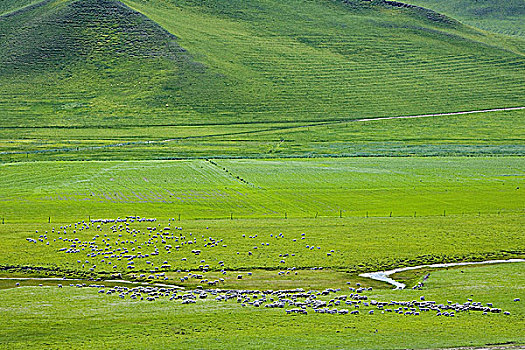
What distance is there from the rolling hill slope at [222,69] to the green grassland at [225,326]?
103 metres

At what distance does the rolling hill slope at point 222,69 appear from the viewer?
144 m

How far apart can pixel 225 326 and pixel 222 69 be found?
135 metres

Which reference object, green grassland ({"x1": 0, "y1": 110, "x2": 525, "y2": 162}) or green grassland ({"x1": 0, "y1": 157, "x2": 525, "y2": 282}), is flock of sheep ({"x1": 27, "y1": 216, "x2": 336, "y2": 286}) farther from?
green grassland ({"x1": 0, "y1": 110, "x2": 525, "y2": 162})

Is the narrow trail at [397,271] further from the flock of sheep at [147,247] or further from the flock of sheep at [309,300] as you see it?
the flock of sheep at [147,247]

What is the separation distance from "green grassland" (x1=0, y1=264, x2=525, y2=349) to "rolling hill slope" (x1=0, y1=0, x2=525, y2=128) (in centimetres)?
10293

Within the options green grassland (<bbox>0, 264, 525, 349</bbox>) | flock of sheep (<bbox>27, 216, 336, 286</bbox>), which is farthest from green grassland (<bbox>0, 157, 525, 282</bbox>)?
green grassland (<bbox>0, 264, 525, 349</bbox>)

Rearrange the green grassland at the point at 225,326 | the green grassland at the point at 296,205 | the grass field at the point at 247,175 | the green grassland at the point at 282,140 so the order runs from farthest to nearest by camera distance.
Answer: the green grassland at the point at 282,140
the green grassland at the point at 296,205
the grass field at the point at 247,175
the green grassland at the point at 225,326

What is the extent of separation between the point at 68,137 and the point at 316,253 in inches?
3323

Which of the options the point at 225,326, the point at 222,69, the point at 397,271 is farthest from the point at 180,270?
the point at 222,69

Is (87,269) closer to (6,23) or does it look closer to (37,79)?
(37,79)

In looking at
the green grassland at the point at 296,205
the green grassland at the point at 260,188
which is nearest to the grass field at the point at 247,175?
the green grassland at the point at 296,205

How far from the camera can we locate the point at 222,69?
162 m

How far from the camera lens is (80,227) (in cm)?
5362

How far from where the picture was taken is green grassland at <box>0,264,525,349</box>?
28516 mm
